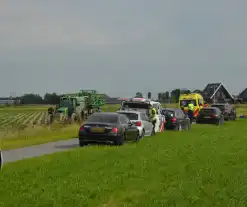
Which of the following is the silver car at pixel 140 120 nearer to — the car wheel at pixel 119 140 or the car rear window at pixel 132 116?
the car rear window at pixel 132 116

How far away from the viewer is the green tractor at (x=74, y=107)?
4050 centimetres

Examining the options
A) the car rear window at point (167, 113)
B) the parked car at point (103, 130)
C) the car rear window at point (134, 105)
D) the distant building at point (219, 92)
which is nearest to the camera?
the parked car at point (103, 130)

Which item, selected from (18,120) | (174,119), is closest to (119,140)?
(174,119)

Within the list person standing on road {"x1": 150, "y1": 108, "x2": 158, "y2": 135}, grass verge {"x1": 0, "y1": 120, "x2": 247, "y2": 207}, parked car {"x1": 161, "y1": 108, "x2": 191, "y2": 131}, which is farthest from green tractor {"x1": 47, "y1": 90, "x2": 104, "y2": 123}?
grass verge {"x1": 0, "y1": 120, "x2": 247, "y2": 207}

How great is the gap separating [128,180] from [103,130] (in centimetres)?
848

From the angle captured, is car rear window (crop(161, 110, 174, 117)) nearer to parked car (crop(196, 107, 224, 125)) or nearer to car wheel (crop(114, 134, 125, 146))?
parked car (crop(196, 107, 224, 125))

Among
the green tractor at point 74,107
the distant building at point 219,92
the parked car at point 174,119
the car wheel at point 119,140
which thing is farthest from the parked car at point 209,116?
the distant building at point 219,92

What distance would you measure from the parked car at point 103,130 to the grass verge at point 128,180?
11.8ft

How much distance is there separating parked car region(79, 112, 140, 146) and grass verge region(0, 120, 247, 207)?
3.58 m

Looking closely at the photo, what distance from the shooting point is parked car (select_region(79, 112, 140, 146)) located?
19047 mm

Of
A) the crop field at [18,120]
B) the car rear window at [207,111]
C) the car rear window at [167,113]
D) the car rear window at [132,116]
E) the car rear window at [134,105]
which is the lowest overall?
the crop field at [18,120]

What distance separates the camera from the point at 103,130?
750 inches

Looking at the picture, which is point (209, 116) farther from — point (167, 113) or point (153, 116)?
point (153, 116)

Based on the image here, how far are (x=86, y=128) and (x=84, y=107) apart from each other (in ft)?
82.3
